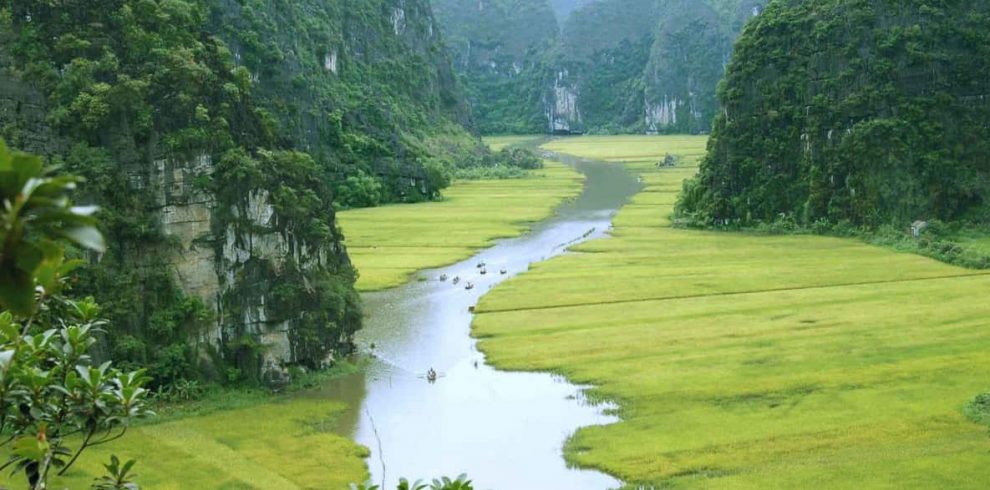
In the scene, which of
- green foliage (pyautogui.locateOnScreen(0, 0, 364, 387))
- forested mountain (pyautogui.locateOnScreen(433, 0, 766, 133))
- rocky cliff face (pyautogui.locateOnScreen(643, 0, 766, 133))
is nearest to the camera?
green foliage (pyautogui.locateOnScreen(0, 0, 364, 387))

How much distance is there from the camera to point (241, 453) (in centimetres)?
2534

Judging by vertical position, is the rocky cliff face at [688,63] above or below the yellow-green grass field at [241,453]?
above

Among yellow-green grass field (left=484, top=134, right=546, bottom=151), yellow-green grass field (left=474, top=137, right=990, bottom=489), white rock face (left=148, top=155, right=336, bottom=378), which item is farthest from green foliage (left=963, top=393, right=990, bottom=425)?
yellow-green grass field (left=484, top=134, right=546, bottom=151)

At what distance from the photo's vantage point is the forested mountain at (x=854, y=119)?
64625mm

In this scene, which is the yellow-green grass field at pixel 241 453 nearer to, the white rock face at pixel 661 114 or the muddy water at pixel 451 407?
the muddy water at pixel 451 407

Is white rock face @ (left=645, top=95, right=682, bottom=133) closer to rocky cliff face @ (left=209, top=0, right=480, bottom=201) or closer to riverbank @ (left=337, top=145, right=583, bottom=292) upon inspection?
rocky cliff face @ (left=209, top=0, right=480, bottom=201)

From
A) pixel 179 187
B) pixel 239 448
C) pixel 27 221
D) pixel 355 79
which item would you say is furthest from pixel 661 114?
pixel 27 221

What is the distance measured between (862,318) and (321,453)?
21003 millimetres

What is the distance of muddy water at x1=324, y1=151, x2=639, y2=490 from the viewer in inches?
939

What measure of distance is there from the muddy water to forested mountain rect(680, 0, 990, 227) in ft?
96.0

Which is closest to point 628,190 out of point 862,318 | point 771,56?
point 771,56

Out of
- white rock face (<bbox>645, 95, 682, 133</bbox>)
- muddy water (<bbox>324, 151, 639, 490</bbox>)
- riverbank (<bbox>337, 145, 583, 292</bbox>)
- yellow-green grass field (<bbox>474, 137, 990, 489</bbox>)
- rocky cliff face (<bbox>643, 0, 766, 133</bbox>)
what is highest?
rocky cliff face (<bbox>643, 0, 766, 133</bbox>)

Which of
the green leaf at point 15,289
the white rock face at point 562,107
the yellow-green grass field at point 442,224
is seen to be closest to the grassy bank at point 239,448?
the green leaf at point 15,289

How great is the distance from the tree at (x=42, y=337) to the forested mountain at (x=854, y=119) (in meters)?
60.2
